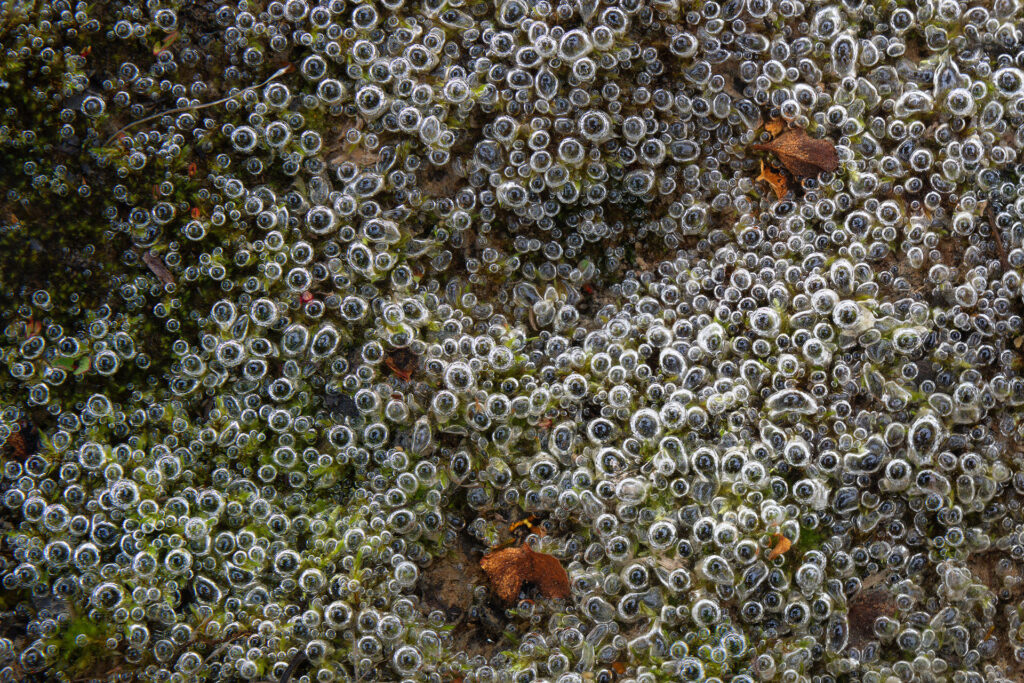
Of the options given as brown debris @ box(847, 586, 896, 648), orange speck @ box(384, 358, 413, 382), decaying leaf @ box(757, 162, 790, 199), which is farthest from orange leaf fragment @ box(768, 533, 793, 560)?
orange speck @ box(384, 358, 413, 382)

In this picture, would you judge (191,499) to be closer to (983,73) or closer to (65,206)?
(65,206)

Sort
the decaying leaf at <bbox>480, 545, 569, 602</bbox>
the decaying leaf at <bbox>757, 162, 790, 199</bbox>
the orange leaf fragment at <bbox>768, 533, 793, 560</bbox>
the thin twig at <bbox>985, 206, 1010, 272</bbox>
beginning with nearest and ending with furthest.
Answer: the orange leaf fragment at <bbox>768, 533, 793, 560</bbox>
the decaying leaf at <bbox>480, 545, 569, 602</bbox>
the thin twig at <bbox>985, 206, 1010, 272</bbox>
the decaying leaf at <bbox>757, 162, 790, 199</bbox>

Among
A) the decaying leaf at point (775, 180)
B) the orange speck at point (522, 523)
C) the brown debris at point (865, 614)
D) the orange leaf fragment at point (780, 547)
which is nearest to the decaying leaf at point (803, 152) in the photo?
the decaying leaf at point (775, 180)

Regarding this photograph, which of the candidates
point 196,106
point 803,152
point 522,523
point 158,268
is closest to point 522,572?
point 522,523

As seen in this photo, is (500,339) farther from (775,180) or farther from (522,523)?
(775,180)

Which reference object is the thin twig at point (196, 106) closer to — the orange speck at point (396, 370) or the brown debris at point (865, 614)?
the orange speck at point (396, 370)

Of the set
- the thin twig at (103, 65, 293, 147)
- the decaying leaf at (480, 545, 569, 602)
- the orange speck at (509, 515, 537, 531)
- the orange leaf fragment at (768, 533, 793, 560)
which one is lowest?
the decaying leaf at (480, 545, 569, 602)

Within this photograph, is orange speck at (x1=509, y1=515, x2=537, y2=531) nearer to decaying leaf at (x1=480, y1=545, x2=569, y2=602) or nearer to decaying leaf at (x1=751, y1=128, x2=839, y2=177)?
decaying leaf at (x1=480, y1=545, x2=569, y2=602)
